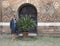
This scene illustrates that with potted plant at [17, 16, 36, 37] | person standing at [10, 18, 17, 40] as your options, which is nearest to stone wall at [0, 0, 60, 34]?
potted plant at [17, 16, 36, 37]

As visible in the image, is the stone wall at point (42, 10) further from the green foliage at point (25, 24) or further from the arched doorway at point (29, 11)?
the green foliage at point (25, 24)

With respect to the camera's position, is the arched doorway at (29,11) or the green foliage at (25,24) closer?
the green foliage at (25,24)

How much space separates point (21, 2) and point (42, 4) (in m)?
1.69

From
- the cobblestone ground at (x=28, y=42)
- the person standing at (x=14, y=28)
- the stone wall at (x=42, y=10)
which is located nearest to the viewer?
the cobblestone ground at (x=28, y=42)

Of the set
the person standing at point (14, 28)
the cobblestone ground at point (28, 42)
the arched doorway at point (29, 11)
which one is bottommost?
the cobblestone ground at point (28, 42)

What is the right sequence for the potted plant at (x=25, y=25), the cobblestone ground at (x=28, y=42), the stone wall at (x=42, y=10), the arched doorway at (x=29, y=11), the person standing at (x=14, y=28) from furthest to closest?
the arched doorway at (x=29, y=11) < the stone wall at (x=42, y=10) < the potted plant at (x=25, y=25) < the person standing at (x=14, y=28) < the cobblestone ground at (x=28, y=42)

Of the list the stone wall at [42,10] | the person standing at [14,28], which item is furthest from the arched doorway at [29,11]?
the person standing at [14,28]

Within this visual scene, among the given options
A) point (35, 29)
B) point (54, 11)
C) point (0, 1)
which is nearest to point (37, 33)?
point (35, 29)

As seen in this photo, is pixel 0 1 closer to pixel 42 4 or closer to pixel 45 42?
pixel 42 4

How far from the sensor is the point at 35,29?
23828mm

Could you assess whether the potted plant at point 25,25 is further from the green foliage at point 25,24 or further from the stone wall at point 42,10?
the stone wall at point 42,10

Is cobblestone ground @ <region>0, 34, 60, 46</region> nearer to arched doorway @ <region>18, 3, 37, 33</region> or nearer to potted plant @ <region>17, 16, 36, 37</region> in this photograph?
potted plant @ <region>17, 16, 36, 37</region>

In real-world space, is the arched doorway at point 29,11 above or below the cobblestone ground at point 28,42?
above

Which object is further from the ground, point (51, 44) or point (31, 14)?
point (31, 14)
